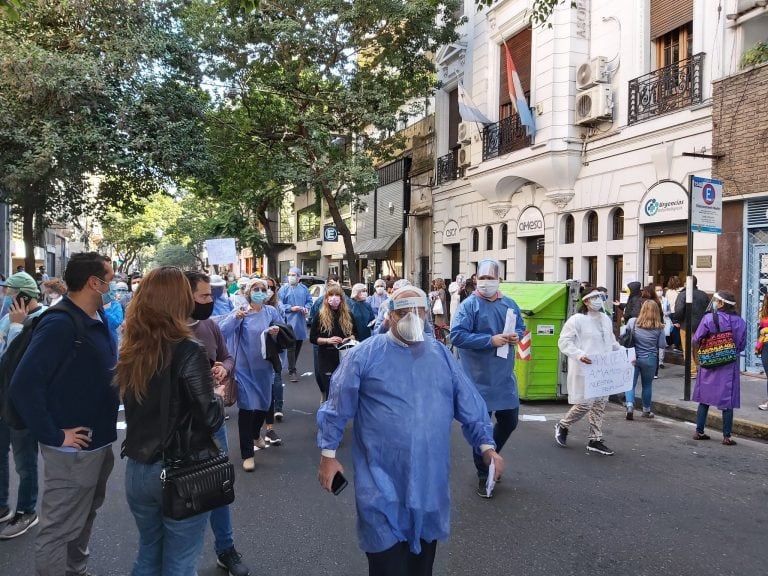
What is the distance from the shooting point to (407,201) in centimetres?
2545

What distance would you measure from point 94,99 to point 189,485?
14.6m

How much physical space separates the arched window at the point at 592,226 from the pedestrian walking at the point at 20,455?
13.3 m

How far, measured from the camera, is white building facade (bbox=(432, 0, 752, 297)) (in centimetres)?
1230

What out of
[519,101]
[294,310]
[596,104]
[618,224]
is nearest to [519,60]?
[519,101]

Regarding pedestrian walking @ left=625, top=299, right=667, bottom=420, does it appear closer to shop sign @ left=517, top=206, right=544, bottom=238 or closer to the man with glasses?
the man with glasses

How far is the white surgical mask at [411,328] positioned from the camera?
112 inches

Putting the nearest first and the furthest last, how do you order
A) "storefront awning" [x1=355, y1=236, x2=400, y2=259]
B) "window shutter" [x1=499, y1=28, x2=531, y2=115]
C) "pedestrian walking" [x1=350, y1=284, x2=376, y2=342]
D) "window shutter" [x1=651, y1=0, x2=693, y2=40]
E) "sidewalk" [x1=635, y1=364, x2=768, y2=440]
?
"sidewalk" [x1=635, y1=364, x2=768, y2=440] → "pedestrian walking" [x1=350, y1=284, x2=376, y2=342] → "window shutter" [x1=651, y1=0, x2=693, y2=40] → "window shutter" [x1=499, y1=28, x2=531, y2=115] → "storefront awning" [x1=355, y1=236, x2=400, y2=259]

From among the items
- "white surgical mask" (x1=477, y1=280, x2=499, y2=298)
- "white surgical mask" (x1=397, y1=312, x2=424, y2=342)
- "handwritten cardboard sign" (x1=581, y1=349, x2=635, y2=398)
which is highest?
"white surgical mask" (x1=477, y1=280, x2=499, y2=298)

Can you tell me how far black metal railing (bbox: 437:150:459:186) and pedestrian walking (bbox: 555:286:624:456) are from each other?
14946mm

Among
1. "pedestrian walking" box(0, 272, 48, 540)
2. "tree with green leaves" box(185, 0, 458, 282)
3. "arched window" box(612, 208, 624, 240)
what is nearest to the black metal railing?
"tree with green leaves" box(185, 0, 458, 282)

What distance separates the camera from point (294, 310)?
1080 centimetres

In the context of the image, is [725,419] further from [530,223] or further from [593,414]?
[530,223]

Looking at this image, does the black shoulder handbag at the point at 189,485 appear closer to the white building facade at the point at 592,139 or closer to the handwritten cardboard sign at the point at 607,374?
the handwritten cardboard sign at the point at 607,374

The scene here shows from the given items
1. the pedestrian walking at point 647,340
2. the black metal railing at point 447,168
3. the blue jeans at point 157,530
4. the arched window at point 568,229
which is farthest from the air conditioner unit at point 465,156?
the blue jeans at point 157,530
